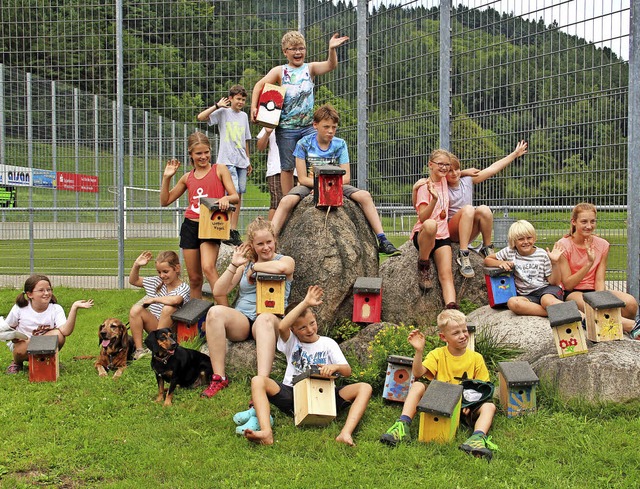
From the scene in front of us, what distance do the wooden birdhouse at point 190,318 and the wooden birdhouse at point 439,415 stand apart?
255cm

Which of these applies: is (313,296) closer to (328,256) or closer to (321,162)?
(328,256)

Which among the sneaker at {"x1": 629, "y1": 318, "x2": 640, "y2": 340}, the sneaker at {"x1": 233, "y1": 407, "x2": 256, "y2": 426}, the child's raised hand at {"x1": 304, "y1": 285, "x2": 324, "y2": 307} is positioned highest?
the child's raised hand at {"x1": 304, "y1": 285, "x2": 324, "y2": 307}

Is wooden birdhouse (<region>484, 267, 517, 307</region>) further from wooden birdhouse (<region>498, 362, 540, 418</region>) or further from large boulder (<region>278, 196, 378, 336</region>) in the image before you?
wooden birdhouse (<region>498, 362, 540, 418</region>)

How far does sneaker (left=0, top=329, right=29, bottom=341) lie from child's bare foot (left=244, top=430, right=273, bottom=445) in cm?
307

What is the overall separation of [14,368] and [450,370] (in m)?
4.18

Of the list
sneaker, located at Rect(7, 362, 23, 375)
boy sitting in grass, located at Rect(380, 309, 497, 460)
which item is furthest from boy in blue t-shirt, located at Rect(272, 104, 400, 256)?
sneaker, located at Rect(7, 362, 23, 375)

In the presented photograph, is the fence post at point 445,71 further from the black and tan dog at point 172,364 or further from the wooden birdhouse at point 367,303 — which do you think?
the black and tan dog at point 172,364

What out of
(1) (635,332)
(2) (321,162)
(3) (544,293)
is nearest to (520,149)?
(3) (544,293)

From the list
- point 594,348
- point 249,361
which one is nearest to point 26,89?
point 249,361

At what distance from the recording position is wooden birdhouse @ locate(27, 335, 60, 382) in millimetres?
6703

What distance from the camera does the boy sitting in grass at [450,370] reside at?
Answer: 5113 mm

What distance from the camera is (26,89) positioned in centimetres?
1317

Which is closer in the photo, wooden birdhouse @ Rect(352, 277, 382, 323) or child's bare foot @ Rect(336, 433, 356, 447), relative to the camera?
child's bare foot @ Rect(336, 433, 356, 447)

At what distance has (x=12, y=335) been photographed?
23.1ft
